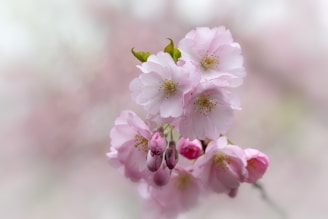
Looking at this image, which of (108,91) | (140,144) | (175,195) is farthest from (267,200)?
(108,91)

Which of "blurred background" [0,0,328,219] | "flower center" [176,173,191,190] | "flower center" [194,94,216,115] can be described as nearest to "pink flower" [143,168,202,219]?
"flower center" [176,173,191,190]

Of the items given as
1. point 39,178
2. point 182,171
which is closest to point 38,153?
point 39,178

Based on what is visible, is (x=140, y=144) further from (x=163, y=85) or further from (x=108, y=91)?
(x=108, y=91)

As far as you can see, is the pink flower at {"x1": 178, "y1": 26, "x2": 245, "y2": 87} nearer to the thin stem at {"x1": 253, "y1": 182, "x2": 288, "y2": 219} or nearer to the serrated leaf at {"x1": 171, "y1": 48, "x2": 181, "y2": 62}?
the serrated leaf at {"x1": 171, "y1": 48, "x2": 181, "y2": 62}

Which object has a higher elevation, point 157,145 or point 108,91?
point 108,91

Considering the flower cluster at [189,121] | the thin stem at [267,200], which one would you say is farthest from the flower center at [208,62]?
the thin stem at [267,200]

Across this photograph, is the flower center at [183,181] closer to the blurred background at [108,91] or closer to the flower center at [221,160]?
the flower center at [221,160]
